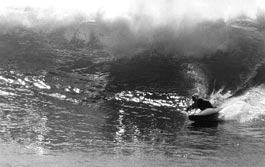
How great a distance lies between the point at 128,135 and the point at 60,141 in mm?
4645

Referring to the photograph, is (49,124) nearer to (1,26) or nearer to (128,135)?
(128,135)

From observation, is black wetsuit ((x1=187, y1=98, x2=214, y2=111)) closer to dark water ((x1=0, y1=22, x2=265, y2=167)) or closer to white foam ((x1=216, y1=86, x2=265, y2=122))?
white foam ((x1=216, y1=86, x2=265, y2=122))

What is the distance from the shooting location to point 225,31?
Result: 59.0m

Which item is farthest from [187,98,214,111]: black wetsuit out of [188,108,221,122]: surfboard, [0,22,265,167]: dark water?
[0,22,265,167]: dark water

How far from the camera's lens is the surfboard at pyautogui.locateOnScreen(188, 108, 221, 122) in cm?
3581

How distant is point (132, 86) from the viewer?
139 feet

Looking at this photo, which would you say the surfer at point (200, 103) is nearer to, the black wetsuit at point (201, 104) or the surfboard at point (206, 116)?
the black wetsuit at point (201, 104)

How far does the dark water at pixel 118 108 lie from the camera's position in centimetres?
2528

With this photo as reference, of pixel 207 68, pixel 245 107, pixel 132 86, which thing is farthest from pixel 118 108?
pixel 207 68

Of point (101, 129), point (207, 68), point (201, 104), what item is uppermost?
point (207, 68)

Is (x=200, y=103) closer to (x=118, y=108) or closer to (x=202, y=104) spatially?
(x=202, y=104)

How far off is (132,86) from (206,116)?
341 inches

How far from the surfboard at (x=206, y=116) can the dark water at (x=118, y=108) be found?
621mm

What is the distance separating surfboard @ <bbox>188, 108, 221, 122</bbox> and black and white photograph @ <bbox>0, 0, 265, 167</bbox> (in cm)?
10
